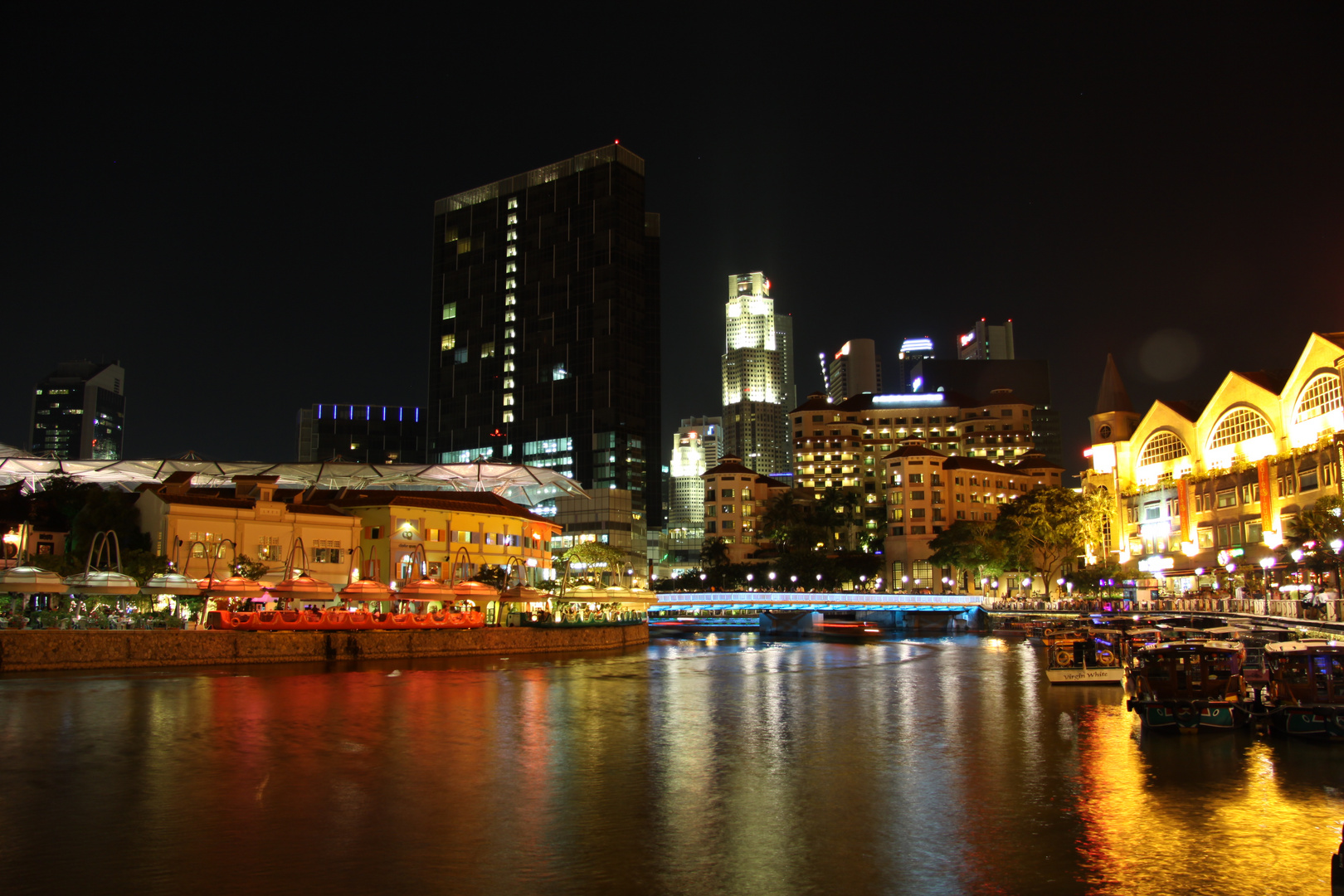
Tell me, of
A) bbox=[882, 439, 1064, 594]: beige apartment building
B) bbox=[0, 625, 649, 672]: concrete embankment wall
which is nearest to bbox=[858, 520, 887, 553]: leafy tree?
bbox=[882, 439, 1064, 594]: beige apartment building

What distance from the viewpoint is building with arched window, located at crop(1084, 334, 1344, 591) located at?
85019 millimetres

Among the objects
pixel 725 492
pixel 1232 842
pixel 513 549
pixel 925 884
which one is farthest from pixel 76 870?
pixel 725 492

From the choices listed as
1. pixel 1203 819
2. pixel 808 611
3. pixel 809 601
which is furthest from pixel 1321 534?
pixel 808 611

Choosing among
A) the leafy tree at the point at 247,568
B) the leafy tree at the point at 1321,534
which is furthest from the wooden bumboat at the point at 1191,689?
the leafy tree at the point at 247,568

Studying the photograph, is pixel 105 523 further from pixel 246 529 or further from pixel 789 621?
pixel 789 621

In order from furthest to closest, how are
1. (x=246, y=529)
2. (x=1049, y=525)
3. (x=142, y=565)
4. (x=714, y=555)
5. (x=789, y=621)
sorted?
(x=714, y=555)
(x=789, y=621)
(x=1049, y=525)
(x=246, y=529)
(x=142, y=565)

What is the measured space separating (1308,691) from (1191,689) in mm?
3863

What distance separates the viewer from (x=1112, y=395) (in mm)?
126438

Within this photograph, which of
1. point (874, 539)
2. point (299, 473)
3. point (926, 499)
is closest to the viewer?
point (299, 473)

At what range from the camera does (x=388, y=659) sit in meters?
66.0

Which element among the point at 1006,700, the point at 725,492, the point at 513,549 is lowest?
the point at 1006,700

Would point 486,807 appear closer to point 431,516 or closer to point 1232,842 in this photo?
point 1232,842

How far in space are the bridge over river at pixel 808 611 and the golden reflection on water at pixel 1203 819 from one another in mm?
81874

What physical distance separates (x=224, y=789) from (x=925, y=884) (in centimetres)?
1793
